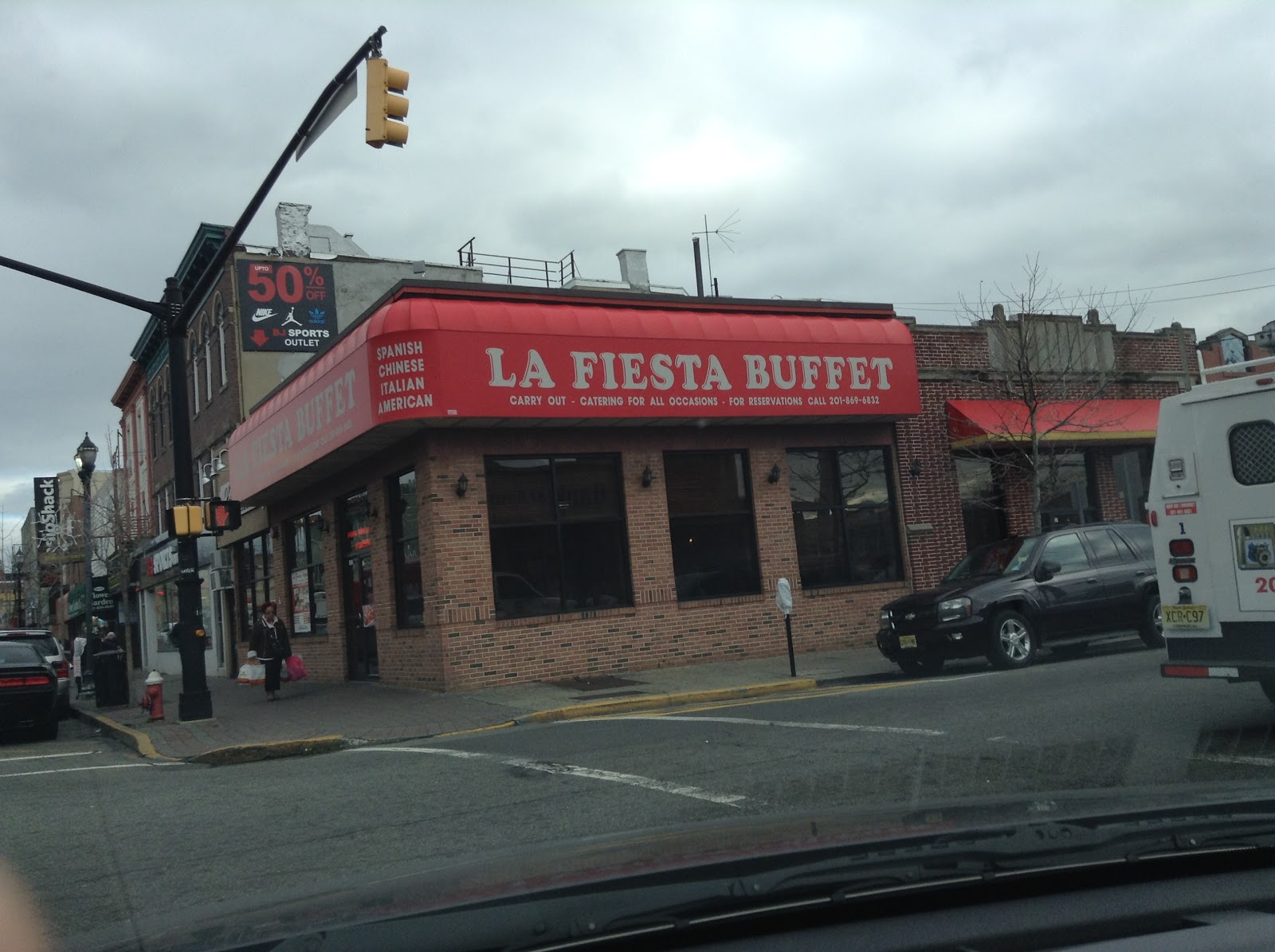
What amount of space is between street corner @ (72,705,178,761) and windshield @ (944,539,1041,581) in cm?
1021

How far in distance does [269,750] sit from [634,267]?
22207 millimetres

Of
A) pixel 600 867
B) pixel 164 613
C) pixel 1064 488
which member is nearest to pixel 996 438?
pixel 1064 488

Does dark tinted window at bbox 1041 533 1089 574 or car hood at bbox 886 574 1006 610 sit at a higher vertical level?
dark tinted window at bbox 1041 533 1089 574

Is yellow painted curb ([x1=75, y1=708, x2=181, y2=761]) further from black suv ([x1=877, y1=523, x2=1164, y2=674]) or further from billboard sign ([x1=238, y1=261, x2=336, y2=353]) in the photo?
billboard sign ([x1=238, y1=261, x2=336, y2=353])

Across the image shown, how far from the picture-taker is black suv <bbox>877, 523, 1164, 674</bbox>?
1417 cm

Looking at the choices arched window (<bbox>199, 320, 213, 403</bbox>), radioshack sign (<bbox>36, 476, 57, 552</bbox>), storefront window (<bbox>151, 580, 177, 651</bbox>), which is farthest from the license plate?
radioshack sign (<bbox>36, 476, 57, 552</bbox>)

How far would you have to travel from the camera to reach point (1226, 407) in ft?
28.1

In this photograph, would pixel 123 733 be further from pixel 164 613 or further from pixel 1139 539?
pixel 164 613

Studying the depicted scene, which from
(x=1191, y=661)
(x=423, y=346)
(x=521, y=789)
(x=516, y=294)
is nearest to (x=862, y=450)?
(x=516, y=294)

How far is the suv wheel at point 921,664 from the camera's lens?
1459 centimetres

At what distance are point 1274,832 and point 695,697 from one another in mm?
11689

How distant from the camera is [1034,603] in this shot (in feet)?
47.2

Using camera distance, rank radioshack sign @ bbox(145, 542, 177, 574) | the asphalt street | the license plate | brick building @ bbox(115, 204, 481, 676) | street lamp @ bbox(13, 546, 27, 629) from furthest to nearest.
A: street lamp @ bbox(13, 546, 27, 629)
radioshack sign @ bbox(145, 542, 177, 574)
brick building @ bbox(115, 204, 481, 676)
the license plate
the asphalt street

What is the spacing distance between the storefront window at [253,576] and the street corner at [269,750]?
13.4m
